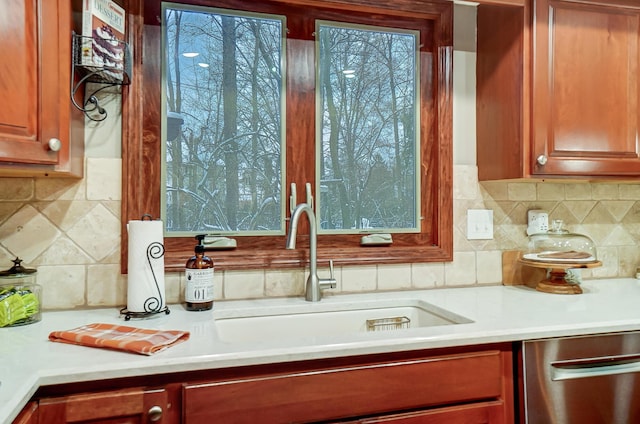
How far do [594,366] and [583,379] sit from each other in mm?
60

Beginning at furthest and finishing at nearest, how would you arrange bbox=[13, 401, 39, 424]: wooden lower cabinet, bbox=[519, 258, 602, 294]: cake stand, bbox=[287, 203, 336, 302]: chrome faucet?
bbox=[519, 258, 602, 294]: cake stand < bbox=[287, 203, 336, 302]: chrome faucet < bbox=[13, 401, 39, 424]: wooden lower cabinet

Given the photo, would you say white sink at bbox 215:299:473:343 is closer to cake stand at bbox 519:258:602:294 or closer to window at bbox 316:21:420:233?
window at bbox 316:21:420:233

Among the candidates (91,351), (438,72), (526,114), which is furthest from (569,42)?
(91,351)

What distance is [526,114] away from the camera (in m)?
1.63

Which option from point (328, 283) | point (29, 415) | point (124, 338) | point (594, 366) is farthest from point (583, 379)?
point (29, 415)

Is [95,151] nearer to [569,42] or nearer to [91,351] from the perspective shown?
[91,351]

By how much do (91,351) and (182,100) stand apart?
94 cm

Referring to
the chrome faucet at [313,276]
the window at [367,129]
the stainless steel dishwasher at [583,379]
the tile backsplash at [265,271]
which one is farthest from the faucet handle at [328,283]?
the stainless steel dishwasher at [583,379]

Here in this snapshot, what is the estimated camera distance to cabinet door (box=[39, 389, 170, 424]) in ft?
2.97

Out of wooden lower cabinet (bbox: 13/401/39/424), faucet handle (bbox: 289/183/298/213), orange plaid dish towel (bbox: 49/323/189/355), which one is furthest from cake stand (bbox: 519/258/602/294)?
wooden lower cabinet (bbox: 13/401/39/424)

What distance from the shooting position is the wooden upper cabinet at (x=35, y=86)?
105 centimetres

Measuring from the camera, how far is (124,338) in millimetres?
1053

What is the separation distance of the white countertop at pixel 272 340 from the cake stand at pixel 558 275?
0.05 m

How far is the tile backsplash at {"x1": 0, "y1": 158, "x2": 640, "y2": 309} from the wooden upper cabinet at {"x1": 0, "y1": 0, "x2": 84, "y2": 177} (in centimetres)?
26
